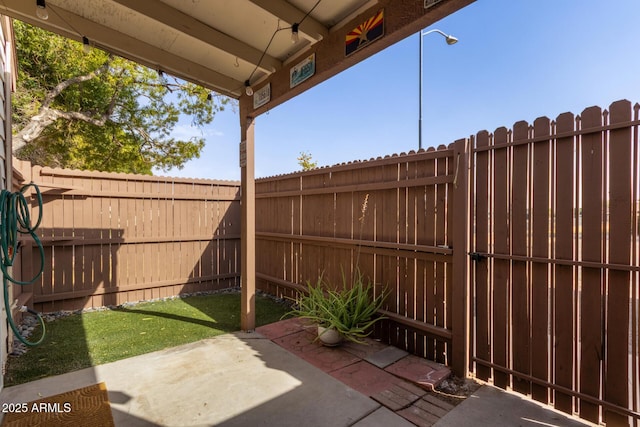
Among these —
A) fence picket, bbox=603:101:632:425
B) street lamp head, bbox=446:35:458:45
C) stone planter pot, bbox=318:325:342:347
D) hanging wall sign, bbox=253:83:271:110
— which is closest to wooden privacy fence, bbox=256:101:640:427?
fence picket, bbox=603:101:632:425

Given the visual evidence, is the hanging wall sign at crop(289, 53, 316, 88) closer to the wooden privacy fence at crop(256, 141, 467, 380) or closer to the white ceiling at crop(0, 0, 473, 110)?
the white ceiling at crop(0, 0, 473, 110)

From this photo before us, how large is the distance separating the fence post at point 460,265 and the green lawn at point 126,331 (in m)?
2.35

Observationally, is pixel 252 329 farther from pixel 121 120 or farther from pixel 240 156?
pixel 121 120

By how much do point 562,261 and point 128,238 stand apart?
5433 mm

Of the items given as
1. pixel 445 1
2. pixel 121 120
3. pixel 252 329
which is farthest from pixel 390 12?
pixel 121 120

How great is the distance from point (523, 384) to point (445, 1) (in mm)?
2646

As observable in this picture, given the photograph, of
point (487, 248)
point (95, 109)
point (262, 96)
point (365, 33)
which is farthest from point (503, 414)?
point (95, 109)

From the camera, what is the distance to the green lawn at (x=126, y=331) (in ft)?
8.94

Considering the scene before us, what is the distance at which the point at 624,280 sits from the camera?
179 cm

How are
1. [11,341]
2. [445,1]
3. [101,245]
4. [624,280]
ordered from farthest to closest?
1. [101,245]
2. [11,341]
3. [624,280]
4. [445,1]

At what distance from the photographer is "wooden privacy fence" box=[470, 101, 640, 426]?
5.88 feet

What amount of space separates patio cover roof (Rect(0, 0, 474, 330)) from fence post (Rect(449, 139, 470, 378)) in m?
1.18

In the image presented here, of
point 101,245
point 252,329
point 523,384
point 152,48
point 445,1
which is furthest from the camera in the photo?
point 101,245

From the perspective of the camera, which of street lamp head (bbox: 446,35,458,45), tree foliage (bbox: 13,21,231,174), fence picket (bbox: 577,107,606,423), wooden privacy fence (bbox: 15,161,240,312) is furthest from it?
tree foliage (bbox: 13,21,231,174)
